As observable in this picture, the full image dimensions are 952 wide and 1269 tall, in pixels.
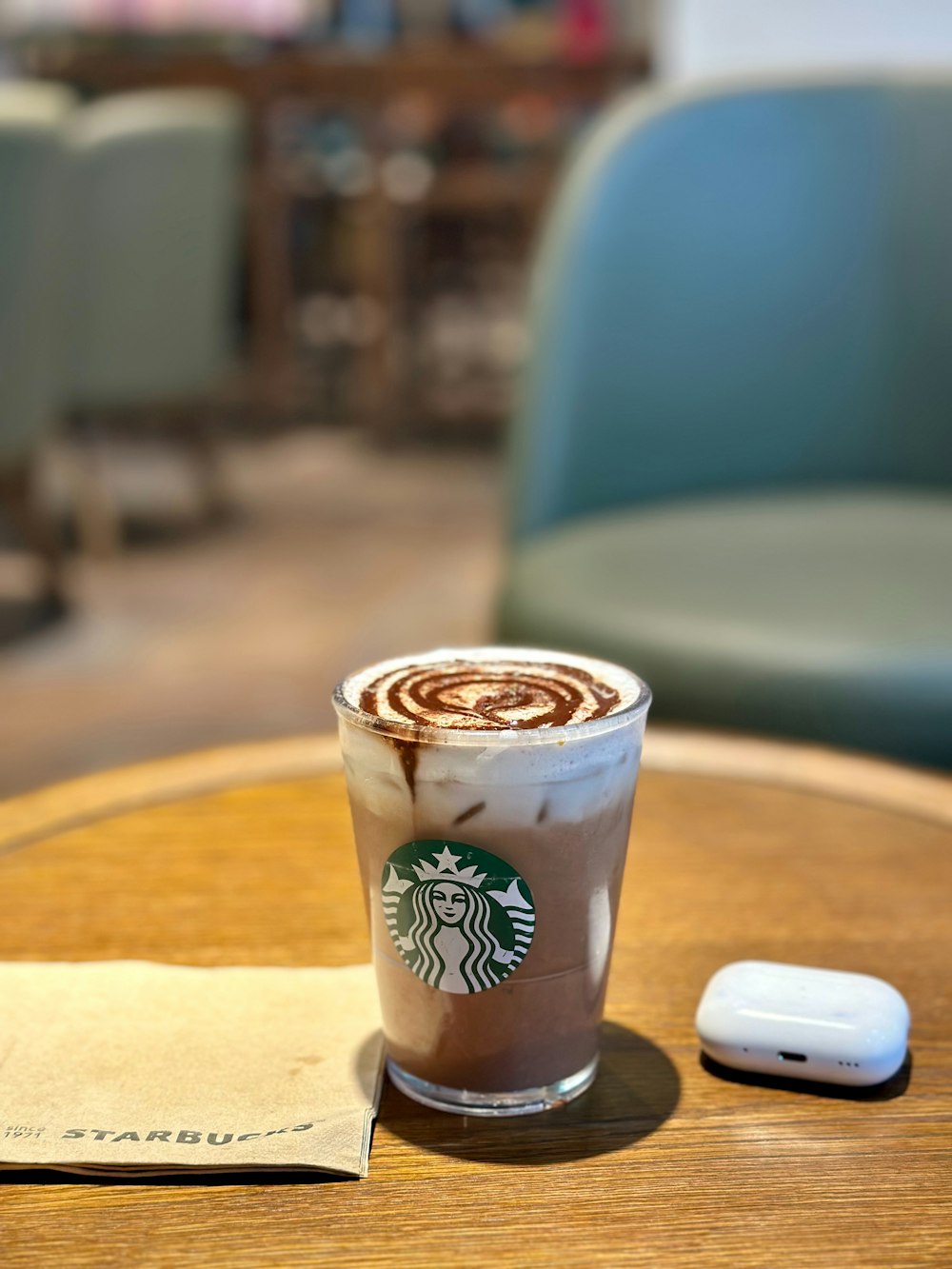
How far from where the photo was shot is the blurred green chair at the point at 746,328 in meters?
1.63

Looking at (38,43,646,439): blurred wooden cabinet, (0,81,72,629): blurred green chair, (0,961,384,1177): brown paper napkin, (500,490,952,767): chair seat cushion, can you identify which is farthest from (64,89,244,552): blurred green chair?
(0,961,384,1177): brown paper napkin

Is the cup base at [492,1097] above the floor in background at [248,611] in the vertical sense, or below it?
above

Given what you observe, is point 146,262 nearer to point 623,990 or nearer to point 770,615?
point 770,615

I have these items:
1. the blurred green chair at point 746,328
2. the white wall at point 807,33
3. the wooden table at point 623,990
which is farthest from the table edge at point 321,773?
the white wall at point 807,33

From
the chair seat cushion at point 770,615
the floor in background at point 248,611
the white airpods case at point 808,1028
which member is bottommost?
the floor in background at point 248,611

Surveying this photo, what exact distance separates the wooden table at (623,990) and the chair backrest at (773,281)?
0.85 metres

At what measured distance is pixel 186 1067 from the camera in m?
0.58

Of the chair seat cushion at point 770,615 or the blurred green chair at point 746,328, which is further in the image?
the blurred green chair at point 746,328

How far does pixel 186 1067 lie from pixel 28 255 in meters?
2.50

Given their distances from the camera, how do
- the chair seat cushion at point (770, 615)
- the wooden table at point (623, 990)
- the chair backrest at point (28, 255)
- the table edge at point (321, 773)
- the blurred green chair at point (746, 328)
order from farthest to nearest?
the chair backrest at point (28, 255) < the blurred green chair at point (746, 328) < the chair seat cushion at point (770, 615) < the table edge at point (321, 773) < the wooden table at point (623, 990)

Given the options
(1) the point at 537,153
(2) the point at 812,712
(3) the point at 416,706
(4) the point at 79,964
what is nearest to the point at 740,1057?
(3) the point at 416,706

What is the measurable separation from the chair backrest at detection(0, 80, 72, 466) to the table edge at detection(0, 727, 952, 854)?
2.09 metres

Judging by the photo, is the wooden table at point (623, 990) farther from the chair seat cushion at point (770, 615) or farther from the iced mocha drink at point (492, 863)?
the chair seat cushion at point (770, 615)

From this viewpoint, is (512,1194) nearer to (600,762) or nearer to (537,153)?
(600,762)
